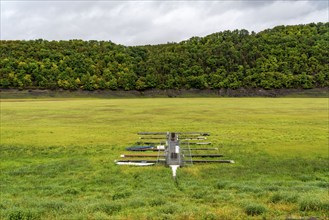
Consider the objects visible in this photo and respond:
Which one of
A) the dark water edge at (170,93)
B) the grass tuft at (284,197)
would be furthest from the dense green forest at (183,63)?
the grass tuft at (284,197)

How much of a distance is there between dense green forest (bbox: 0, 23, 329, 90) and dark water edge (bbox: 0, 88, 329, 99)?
2122mm

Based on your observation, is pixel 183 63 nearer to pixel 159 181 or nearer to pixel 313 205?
pixel 159 181

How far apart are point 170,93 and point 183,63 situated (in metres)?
25.7

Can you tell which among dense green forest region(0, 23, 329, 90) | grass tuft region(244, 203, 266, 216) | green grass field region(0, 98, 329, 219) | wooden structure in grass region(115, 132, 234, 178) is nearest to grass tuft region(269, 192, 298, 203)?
green grass field region(0, 98, 329, 219)

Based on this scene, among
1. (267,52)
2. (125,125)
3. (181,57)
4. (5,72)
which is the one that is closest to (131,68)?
(181,57)

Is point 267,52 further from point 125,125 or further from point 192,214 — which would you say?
point 192,214

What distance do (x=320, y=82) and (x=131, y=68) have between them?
79.4 metres

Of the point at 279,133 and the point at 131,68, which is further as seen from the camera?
the point at 131,68

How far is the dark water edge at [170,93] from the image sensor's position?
425 ft

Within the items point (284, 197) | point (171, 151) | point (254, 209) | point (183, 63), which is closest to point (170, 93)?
point (183, 63)

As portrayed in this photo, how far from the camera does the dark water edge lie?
129 meters

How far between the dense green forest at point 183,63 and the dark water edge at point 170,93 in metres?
2.12

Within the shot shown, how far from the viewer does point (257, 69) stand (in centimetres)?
15038

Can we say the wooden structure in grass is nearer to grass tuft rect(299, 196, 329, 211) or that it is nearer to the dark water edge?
grass tuft rect(299, 196, 329, 211)
